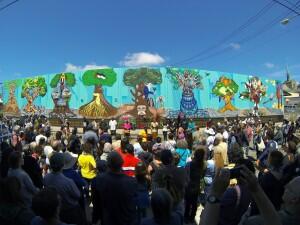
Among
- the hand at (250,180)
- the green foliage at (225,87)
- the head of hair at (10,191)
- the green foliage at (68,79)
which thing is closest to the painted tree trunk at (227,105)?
the green foliage at (225,87)

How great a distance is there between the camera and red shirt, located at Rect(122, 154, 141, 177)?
7.07 meters

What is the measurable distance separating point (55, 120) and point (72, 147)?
102 ft

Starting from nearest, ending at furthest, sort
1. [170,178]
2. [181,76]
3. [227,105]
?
[170,178], [181,76], [227,105]

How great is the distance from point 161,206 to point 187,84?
3517cm

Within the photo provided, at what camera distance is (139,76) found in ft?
117

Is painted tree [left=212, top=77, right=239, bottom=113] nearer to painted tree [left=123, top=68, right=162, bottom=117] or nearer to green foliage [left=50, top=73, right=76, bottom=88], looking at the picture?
painted tree [left=123, top=68, right=162, bottom=117]

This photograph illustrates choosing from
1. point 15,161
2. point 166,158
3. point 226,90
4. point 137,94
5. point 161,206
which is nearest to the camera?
point 161,206

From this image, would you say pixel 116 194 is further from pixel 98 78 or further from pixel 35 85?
pixel 35 85

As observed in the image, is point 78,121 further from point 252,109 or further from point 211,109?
point 252,109

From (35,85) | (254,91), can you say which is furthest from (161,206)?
(254,91)

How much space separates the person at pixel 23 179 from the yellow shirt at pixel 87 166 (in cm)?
243

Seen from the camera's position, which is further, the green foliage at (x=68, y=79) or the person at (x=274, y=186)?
the green foliage at (x=68, y=79)

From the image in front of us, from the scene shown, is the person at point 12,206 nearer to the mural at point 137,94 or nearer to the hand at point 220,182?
the hand at point 220,182

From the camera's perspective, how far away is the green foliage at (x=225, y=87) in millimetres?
40725
